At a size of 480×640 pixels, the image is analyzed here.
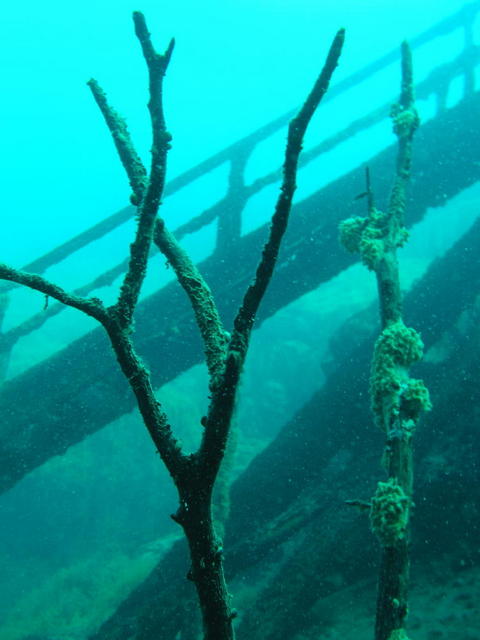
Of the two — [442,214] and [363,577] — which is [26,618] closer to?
[363,577]

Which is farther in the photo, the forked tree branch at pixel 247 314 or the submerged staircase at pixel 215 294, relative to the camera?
the submerged staircase at pixel 215 294

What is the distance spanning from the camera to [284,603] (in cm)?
371

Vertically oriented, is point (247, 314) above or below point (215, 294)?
below

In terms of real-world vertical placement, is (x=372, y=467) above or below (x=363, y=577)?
above

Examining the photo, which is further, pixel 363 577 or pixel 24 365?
pixel 24 365

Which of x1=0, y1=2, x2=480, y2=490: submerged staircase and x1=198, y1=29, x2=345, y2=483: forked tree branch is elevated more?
x1=0, y1=2, x2=480, y2=490: submerged staircase

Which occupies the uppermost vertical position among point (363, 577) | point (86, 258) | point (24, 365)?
point (86, 258)

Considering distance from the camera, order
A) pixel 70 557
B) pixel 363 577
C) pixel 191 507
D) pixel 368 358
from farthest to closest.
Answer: pixel 70 557
pixel 368 358
pixel 363 577
pixel 191 507

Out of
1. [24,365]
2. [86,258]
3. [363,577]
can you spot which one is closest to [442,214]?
[24,365]

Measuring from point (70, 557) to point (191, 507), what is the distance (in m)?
11.8

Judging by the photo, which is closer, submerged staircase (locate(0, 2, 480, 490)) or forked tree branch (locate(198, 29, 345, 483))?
forked tree branch (locate(198, 29, 345, 483))

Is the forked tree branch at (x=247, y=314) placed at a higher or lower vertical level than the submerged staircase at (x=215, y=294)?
lower

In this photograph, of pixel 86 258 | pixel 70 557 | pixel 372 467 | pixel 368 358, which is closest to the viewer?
pixel 372 467

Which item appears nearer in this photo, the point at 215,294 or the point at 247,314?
the point at 247,314
